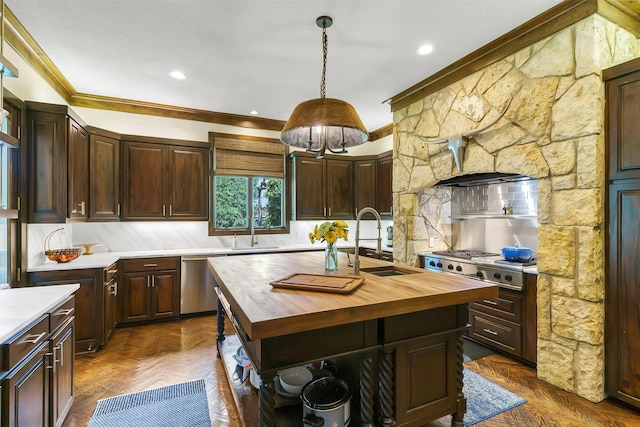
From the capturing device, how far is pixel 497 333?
3.11 metres

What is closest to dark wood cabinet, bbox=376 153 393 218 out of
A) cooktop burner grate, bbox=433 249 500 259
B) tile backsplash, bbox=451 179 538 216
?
tile backsplash, bbox=451 179 538 216

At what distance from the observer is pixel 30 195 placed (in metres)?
2.89

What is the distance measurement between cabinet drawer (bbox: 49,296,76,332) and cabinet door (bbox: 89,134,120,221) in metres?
1.96

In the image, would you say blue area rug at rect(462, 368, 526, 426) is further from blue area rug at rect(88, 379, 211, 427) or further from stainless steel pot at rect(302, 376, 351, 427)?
blue area rug at rect(88, 379, 211, 427)

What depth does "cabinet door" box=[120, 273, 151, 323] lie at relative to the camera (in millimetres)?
3922

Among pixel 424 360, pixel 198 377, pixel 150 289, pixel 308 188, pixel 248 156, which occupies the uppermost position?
pixel 248 156

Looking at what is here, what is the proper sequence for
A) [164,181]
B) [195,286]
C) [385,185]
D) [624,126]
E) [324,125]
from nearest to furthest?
[324,125] → [624,126] → [195,286] → [164,181] → [385,185]

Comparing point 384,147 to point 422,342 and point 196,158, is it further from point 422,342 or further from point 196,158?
point 422,342

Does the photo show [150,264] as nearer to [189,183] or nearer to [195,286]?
[195,286]

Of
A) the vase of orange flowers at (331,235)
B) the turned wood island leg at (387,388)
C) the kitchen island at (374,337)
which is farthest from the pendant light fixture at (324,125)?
the turned wood island leg at (387,388)

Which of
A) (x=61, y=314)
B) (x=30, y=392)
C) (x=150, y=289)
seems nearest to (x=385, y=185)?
(x=150, y=289)

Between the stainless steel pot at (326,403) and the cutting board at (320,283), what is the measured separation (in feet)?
2.04

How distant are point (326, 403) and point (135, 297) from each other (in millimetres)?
3248

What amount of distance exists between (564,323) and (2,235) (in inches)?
184
